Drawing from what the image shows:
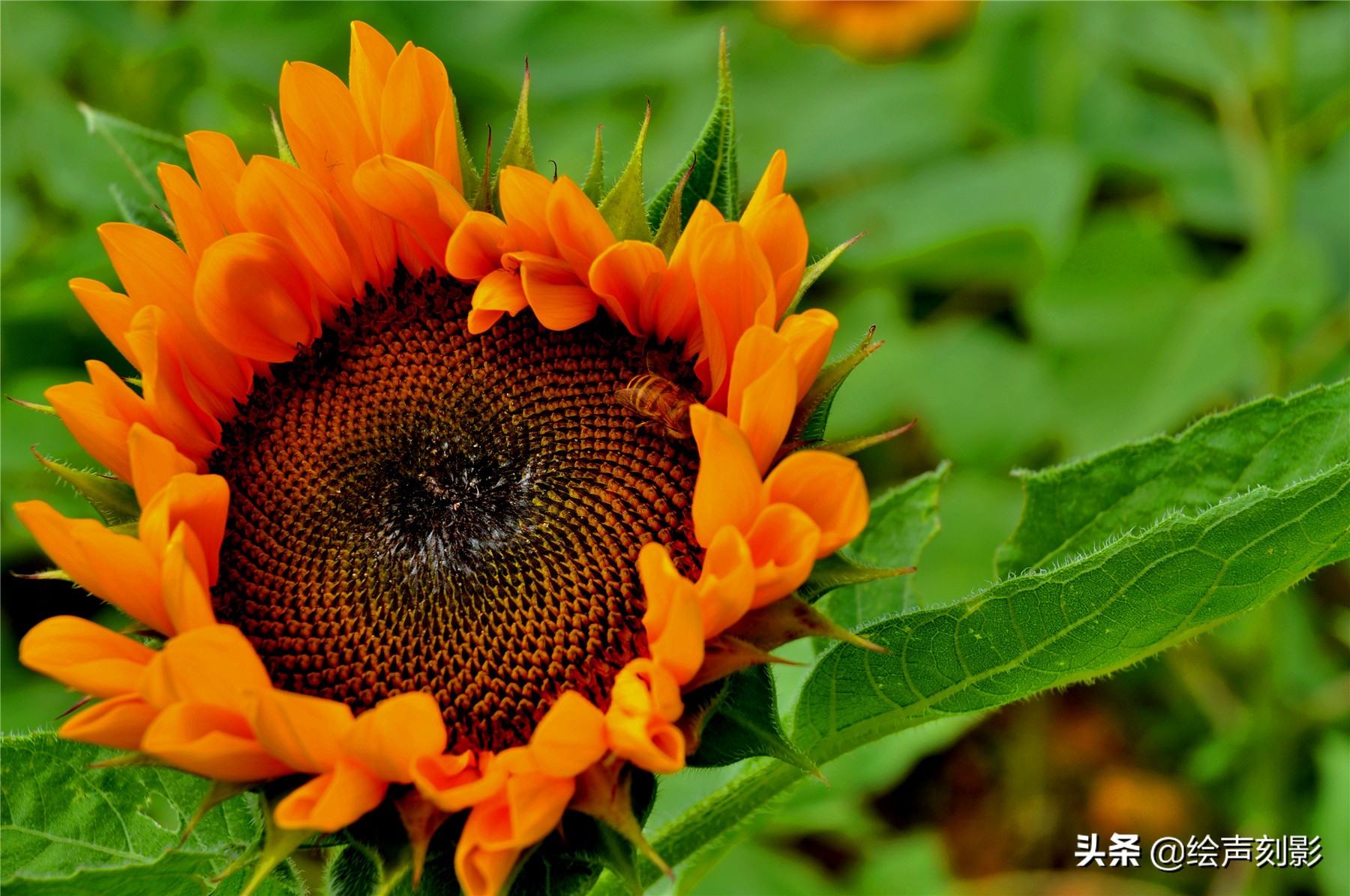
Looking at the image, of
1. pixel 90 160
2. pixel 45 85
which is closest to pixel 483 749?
pixel 90 160

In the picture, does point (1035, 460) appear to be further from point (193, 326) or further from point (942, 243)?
point (193, 326)

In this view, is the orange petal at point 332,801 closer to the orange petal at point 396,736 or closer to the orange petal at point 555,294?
the orange petal at point 396,736

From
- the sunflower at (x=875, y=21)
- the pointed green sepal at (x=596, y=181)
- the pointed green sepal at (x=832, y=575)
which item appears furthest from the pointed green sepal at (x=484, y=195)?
the sunflower at (x=875, y=21)

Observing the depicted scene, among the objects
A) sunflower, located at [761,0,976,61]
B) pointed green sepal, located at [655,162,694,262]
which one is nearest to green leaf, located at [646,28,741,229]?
pointed green sepal, located at [655,162,694,262]

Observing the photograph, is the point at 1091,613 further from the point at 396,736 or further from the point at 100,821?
the point at 100,821

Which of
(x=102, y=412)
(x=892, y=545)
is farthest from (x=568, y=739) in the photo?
(x=892, y=545)
